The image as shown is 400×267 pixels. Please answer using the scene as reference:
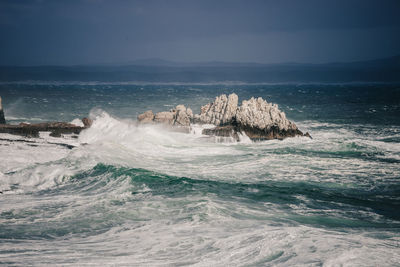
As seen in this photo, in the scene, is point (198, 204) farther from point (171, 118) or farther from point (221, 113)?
point (221, 113)

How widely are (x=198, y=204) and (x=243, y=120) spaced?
48.0ft

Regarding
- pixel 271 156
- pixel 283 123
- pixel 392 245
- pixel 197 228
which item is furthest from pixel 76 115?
pixel 392 245

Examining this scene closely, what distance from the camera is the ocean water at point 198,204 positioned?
832 centimetres

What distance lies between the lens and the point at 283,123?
26.0m

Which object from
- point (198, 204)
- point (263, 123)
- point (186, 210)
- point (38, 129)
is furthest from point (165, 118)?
point (186, 210)

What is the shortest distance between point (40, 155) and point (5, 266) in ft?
36.9

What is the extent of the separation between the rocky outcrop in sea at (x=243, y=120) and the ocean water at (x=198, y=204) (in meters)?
2.41

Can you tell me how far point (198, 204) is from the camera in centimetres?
1172

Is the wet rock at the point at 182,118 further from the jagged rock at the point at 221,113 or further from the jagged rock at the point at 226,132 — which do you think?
the jagged rock at the point at 226,132

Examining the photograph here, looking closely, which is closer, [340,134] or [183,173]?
[183,173]

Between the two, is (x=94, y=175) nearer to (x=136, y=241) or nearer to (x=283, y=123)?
(x=136, y=241)

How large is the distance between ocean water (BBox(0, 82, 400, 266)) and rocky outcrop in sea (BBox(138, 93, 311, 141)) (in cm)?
241

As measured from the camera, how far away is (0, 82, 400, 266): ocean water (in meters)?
8.32

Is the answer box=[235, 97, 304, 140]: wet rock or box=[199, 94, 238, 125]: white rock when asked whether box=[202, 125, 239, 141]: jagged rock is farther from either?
box=[199, 94, 238, 125]: white rock
